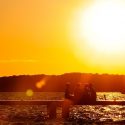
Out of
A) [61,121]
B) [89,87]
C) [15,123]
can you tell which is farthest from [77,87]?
[15,123]

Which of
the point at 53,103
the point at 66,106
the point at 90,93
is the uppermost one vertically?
the point at 90,93

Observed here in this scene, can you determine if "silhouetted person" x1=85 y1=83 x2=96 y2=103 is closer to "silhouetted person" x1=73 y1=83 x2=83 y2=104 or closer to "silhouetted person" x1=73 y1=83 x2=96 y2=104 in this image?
"silhouetted person" x1=73 y1=83 x2=96 y2=104

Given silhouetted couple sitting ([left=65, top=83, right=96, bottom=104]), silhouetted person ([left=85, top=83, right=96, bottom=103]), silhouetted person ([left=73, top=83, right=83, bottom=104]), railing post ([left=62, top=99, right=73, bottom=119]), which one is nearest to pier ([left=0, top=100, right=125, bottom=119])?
railing post ([left=62, top=99, right=73, bottom=119])

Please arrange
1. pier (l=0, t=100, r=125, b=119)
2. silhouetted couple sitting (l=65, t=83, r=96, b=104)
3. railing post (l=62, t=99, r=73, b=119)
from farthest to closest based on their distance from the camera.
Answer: railing post (l=62, t=99, r=73, b=119)
pier (l=0, t=100, r=125, b=119)
silhouetted couple sitting (l=65, t=83, r=96, b=104)

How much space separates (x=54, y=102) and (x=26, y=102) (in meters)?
2.97

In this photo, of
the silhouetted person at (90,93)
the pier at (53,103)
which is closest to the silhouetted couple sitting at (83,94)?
the silhouetted person at (90,93)

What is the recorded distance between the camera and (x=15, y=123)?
4859cm

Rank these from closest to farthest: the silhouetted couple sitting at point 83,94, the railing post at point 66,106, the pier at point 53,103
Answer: the silhouetted couple sitting at point 83,94
the pier at point 53,103
the railing post at point 66,106

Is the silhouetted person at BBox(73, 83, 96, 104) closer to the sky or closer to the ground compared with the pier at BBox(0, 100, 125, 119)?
closer to the sky

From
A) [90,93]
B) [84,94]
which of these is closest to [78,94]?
[84,94]

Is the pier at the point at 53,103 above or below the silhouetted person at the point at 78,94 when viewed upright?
below

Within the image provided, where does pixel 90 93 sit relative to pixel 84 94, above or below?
above

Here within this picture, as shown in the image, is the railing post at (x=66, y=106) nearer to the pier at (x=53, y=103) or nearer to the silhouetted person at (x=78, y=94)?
the pier at (x=53, y=103)

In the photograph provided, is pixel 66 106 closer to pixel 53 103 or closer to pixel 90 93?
pixel 53 103
